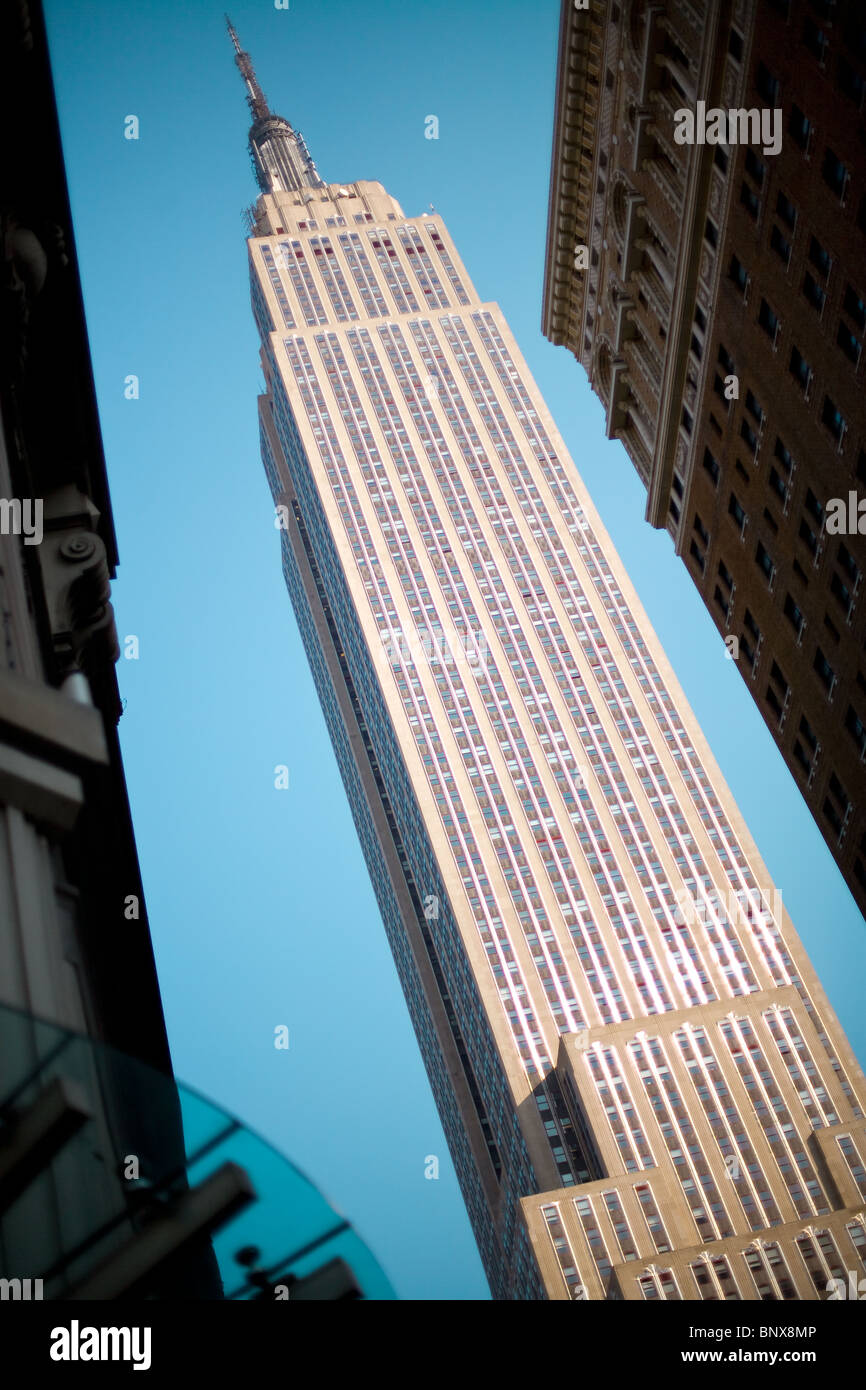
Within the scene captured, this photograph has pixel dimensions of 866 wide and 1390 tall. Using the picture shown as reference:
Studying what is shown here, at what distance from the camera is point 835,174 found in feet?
134

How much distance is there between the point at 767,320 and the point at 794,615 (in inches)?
458

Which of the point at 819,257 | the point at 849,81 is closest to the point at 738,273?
the point at 819,257

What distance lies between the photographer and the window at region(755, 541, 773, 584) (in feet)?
173

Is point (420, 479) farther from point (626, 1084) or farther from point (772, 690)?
point (772, 690)

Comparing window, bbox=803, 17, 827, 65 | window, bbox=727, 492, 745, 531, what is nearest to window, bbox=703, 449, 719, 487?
window, bbox=727, 492, 745, 531

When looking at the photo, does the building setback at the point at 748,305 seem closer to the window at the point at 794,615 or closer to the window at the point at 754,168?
the window at the point at 754,168

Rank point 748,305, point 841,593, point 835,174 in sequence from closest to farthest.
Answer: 1. point 835,174
2. point 841,593
3. point 748,305

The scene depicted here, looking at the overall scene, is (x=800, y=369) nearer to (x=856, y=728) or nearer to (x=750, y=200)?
(x=750, y=200)

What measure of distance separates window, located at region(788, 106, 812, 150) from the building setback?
3.5 inches

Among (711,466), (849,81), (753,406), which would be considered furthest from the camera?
(711,466)

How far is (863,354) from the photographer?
136 ft

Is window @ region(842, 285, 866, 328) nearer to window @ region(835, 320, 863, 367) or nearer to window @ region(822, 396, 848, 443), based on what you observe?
window @ region(835, 320, 863, 367)
